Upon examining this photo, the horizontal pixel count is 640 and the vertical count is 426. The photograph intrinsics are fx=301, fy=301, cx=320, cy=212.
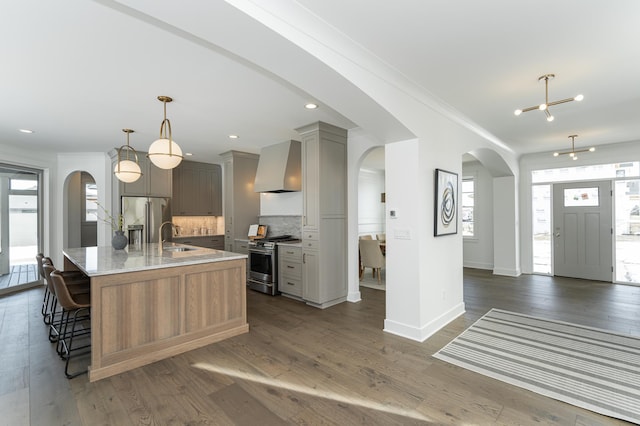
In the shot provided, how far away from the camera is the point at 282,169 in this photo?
5.29 meters

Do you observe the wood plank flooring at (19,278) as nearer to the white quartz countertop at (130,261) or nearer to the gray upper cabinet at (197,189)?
the gray upper cabinet at (197,189)

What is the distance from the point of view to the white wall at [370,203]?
8.60m

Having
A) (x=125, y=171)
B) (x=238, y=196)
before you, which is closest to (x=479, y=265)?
(x=238, y=196)

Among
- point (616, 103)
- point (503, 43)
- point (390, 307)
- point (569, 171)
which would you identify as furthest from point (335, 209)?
point (569, 171)

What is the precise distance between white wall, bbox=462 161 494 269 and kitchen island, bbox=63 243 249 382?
20.7ft

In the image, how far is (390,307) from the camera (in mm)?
3580

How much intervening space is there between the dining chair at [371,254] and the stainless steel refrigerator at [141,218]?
425 cm

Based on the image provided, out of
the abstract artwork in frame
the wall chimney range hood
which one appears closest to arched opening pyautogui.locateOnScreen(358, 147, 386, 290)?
the wall chimney range hood

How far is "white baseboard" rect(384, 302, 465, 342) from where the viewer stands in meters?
3.31

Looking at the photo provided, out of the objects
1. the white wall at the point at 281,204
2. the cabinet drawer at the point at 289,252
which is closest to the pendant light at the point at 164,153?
the cabinet drawer at the point at 289,252

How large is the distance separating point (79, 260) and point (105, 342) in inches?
44.3

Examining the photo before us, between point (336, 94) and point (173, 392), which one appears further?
point (336, 94)

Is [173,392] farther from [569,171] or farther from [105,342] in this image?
[569,171]

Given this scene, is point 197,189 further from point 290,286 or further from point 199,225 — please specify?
point 290,286
